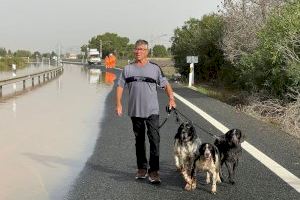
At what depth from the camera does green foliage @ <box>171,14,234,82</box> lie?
33250 mm

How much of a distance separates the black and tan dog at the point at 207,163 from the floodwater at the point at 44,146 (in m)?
1.64

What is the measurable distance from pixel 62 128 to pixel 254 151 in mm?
5214

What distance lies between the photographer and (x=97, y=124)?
13.6m

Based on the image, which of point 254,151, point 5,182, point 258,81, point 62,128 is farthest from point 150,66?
point 258,81

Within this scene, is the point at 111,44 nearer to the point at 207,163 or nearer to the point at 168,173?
the point at 168,173

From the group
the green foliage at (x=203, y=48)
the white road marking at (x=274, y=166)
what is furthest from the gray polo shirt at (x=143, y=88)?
the green foliage at (x=203, y=48)

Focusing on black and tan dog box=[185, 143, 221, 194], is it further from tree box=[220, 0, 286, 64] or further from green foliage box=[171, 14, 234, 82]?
green foliage box=[171, 14, 234, 82]

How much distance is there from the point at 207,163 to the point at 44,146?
456cm

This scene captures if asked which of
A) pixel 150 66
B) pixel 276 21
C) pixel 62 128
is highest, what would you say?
pixel 276 21

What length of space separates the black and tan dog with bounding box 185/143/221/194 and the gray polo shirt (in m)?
0.96

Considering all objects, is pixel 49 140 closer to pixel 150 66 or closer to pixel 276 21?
pixel 150 66

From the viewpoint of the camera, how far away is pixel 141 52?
23.9 feet

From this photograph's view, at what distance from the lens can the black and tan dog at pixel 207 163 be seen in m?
6.82

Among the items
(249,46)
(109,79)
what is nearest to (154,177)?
(249,46)
